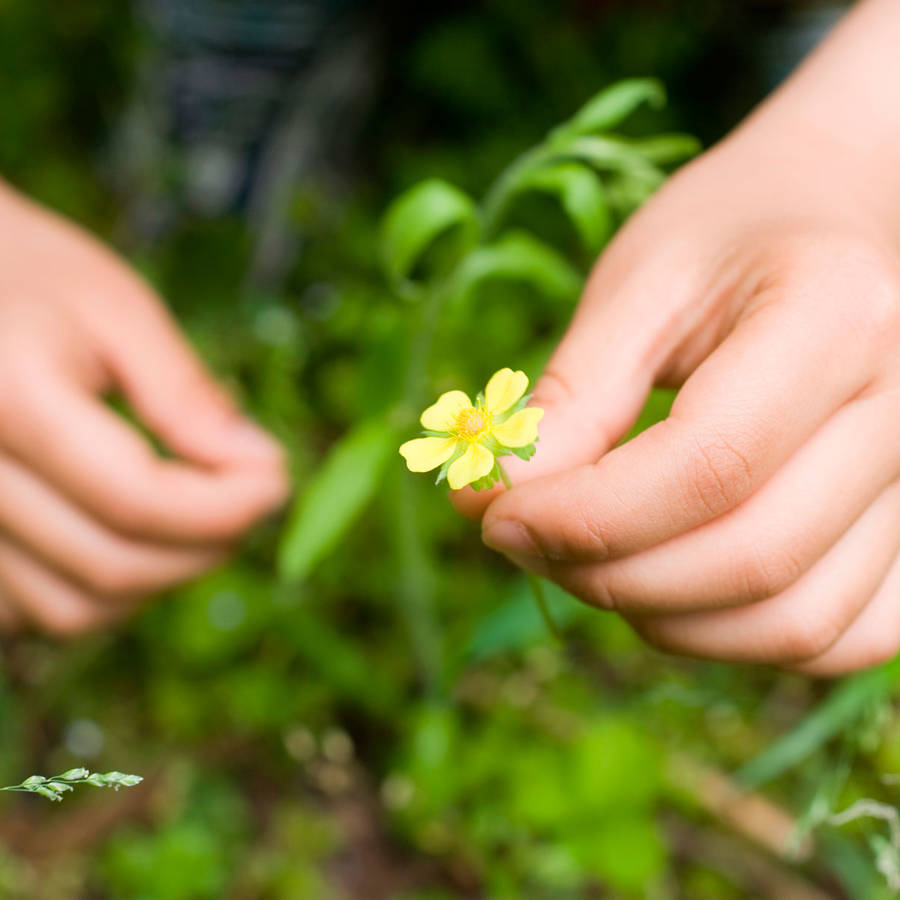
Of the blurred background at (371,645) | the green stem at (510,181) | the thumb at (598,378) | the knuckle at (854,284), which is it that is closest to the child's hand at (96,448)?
the blurred background at (371,645)

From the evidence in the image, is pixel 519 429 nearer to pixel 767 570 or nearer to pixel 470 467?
pixel 470 467

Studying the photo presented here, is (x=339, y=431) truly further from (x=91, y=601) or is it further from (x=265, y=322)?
(x=91, y=601)

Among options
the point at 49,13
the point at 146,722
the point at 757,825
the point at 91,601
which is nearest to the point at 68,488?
the point at 91,601

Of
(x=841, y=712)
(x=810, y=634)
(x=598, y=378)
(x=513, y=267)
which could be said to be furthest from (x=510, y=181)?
(x=841, y=712)

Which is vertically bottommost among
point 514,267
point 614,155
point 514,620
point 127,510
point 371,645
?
point 371,645

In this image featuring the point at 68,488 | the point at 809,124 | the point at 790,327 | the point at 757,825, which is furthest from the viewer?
the point at 757,825

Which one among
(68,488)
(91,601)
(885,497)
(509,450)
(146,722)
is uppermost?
(509,450)

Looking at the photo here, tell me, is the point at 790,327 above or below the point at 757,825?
above
